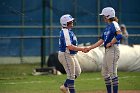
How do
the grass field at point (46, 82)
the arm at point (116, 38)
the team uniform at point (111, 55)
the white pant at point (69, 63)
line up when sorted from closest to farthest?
the arm at point (116, 38), the team uniform at point (111, 55), the white pant at point (69, 63), the grass field at point (46, 82)

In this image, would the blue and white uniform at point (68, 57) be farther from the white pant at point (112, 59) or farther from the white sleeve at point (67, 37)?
the white pant at point (112, 59)

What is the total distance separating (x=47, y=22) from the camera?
21.7 m

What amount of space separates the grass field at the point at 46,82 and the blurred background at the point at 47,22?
2.32 meters

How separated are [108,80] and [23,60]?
29.8 ft

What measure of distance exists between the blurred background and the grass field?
2318 mm

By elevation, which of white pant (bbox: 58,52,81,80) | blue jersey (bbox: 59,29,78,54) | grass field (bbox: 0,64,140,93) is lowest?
grass field (bbox: 0,64,140,93)

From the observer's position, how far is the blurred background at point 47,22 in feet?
64.8

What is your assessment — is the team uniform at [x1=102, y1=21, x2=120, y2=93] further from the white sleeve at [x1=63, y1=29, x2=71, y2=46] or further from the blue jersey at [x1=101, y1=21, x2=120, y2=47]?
the white sleeve at [x1=63, y1=29, x2=71, y2=46]

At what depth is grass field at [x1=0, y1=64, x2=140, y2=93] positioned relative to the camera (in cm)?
1228

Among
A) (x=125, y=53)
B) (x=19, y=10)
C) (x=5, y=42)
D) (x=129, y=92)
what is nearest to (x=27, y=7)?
(x=19, y=10)

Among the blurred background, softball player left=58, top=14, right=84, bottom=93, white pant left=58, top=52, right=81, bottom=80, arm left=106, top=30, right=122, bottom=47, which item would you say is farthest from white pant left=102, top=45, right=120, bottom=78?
the blurred background

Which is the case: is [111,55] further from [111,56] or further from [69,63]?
[69,63]

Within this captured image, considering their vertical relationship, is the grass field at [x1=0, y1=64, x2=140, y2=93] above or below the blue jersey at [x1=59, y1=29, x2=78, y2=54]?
below

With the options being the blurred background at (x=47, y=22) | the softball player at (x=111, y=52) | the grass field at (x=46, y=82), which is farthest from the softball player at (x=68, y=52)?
the blurred background at (x=47, y=22)
